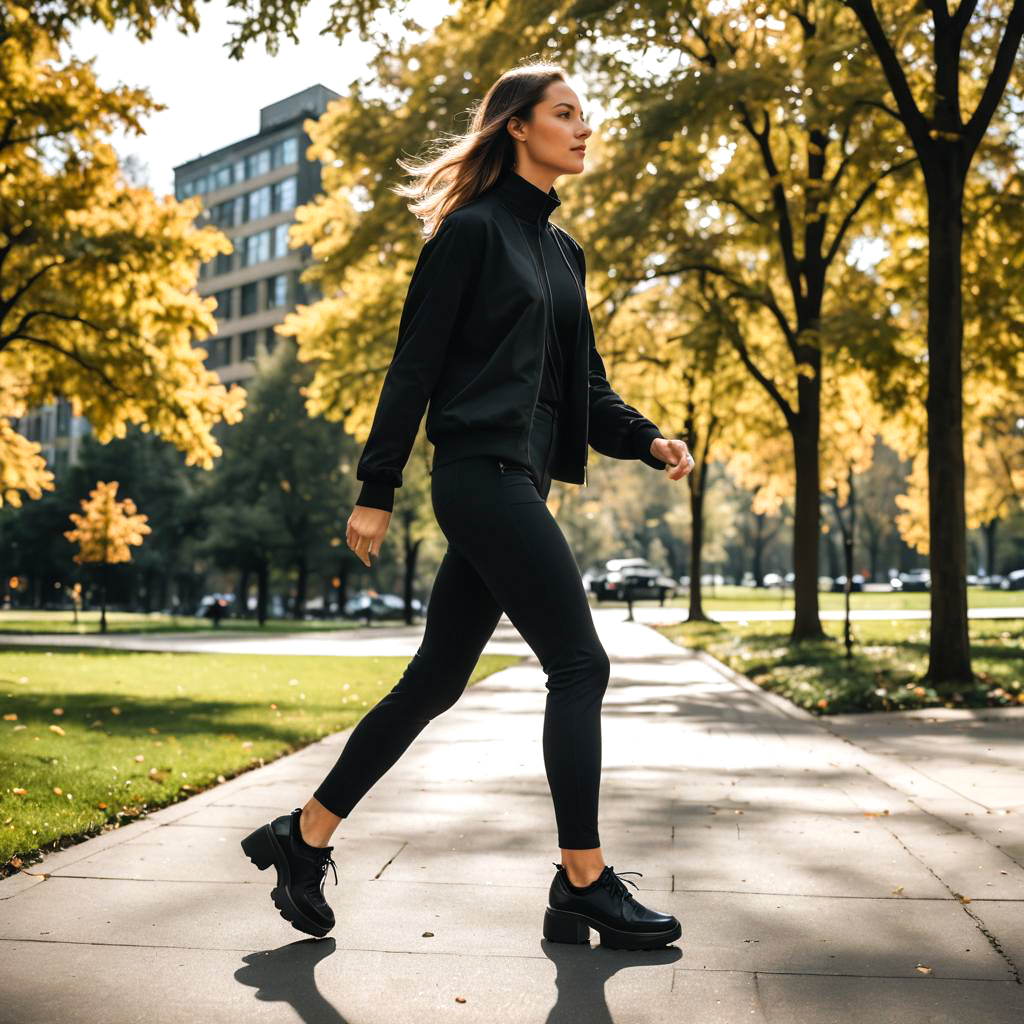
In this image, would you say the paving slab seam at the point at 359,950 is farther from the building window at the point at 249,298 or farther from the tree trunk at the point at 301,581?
the building window at the point at 249,298

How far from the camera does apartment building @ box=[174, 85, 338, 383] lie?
75.9 metres

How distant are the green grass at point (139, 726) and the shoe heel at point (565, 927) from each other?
6.29 ft

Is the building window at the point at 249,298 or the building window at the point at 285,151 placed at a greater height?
the building window at the point at 285,151

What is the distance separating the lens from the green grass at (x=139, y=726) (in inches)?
204

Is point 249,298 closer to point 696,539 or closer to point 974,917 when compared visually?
point 696,539

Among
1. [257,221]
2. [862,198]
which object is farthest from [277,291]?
[862,198]

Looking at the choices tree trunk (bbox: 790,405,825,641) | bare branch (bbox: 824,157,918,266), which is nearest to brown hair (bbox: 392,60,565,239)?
bare branch (bbox: 824,157,918,266)

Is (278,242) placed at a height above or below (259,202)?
below

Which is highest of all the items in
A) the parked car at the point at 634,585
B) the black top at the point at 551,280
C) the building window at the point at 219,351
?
the building window at the point at 219,351

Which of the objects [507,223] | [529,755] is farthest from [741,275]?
[507,223]

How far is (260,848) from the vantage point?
3.40m

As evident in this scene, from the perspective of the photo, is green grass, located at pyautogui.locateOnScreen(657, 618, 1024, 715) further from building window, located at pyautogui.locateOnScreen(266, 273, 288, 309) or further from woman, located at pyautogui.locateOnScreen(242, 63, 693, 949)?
building window, located at pyautogui.locateOnScreen(266, 273, 288, 309)

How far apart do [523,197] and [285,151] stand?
77.8 metres

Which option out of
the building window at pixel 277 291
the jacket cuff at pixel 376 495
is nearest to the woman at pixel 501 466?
the jacket cuff at pixel 376 495
